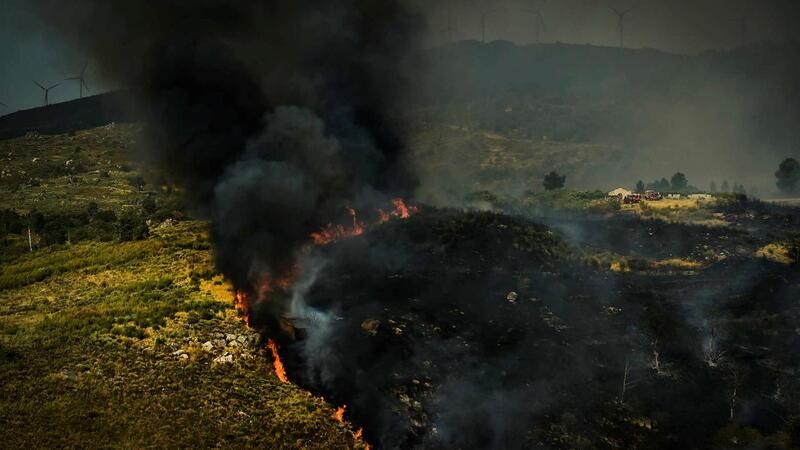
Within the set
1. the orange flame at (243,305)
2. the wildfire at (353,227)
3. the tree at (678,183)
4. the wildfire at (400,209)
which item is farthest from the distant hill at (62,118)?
the tree at (678,183)

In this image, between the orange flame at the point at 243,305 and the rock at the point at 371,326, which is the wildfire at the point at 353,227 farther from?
the rock at the point at 371,326

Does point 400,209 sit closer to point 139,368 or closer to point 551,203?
point 139,368

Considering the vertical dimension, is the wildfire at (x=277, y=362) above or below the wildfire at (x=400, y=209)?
below

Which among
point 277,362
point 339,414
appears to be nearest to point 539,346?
point 339,414

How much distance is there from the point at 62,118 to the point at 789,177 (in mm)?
202692

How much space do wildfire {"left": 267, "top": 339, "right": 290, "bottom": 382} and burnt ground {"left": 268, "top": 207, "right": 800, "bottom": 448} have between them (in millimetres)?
625

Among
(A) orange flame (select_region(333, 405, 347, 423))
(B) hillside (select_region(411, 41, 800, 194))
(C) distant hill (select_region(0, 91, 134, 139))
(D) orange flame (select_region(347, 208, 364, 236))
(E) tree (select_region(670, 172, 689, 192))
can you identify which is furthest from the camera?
(C) distant hill (select_region(0, 91, 134, 139))

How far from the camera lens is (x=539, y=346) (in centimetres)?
3042

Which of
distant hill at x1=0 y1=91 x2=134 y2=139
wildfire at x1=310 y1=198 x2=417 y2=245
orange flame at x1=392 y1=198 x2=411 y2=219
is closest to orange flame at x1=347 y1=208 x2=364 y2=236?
wildfire at x1=310 y1=198 x2=417 y2=245

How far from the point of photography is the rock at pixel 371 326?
30656 mm

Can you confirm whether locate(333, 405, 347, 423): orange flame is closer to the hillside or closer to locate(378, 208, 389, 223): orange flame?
locate(378, 208, 389, 223): orange flame

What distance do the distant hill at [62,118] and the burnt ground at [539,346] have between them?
5157 inches

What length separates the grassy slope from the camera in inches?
819

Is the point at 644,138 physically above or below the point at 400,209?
above
